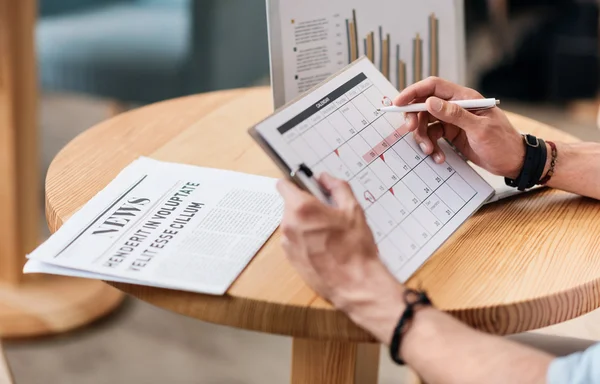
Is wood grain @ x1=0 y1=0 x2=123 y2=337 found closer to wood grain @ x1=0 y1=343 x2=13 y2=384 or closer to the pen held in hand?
wood grain @ x1=0 y1=343 x2=13 y2=384

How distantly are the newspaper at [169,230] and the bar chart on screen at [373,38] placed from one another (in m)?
0.22

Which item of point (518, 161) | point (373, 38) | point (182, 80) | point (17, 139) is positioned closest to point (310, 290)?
point (518, 161)

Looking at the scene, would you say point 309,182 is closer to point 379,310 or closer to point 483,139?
point 379,310

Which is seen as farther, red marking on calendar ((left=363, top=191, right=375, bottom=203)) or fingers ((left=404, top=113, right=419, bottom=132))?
fingers ((left=404, top=113, right=419, bottom=132))

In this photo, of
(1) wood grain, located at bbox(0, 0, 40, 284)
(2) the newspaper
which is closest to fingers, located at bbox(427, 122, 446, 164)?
(2) the newspaper

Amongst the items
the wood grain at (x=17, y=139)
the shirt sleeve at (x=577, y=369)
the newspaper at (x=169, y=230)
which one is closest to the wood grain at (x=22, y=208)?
the wood grain at (x=17, y=139)

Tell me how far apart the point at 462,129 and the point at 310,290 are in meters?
0.34

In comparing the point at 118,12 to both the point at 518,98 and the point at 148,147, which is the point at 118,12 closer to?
the point at 148,147

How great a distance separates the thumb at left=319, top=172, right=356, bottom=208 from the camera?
2.39 feet

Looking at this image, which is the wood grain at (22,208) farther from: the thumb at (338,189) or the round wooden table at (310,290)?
the thumb at (338,189)

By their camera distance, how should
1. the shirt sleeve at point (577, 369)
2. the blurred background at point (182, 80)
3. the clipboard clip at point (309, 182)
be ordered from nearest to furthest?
the shirt sleeve at point (577, 369) < the clipboard clip at point (309, 182) < the blurred background at point (182, 80)

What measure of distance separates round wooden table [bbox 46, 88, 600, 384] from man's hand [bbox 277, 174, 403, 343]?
0.03 m

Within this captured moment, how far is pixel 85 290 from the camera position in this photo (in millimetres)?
1834

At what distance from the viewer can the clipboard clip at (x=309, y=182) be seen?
2.42 feet
